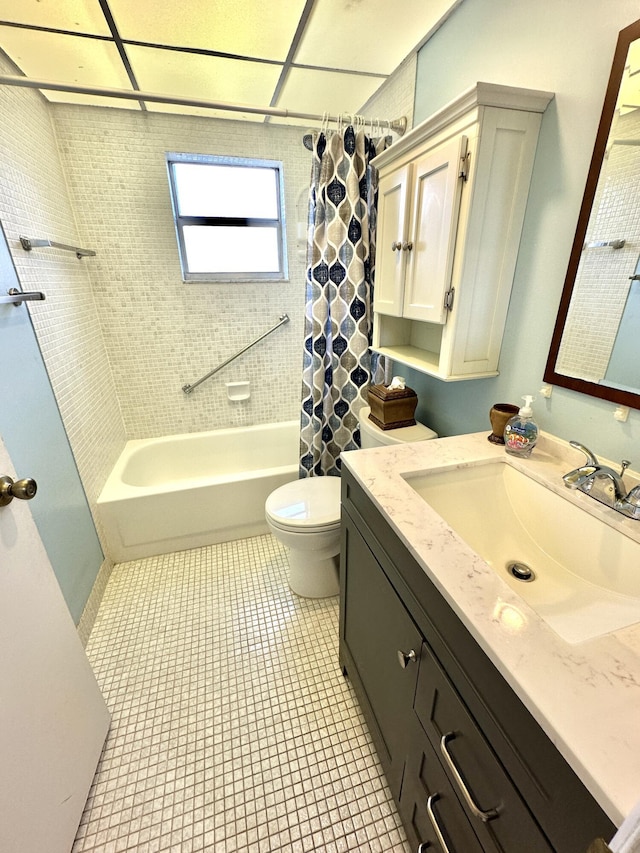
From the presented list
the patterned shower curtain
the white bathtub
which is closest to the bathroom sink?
the patterned shower curtain

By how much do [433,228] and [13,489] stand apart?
139 cm

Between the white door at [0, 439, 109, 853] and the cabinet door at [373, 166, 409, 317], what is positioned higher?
the cabinet door at [373, 166, 409, 317]

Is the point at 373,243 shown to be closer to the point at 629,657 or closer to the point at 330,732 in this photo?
the point at 629,657

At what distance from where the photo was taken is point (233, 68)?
1.59 metres

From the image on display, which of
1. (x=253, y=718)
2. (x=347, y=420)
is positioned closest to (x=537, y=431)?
(x=347, y=420)

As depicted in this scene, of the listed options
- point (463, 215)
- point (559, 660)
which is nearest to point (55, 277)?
point (463, 215)

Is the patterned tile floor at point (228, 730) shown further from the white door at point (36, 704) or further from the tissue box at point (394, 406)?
the tissue box at point (394, 406)

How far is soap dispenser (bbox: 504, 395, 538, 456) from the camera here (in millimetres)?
1043

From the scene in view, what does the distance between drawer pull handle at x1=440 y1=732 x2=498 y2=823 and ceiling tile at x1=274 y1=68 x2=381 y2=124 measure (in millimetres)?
2362

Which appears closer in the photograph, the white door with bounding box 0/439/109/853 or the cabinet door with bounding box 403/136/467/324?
the white door with bounding box 0/439/109/853

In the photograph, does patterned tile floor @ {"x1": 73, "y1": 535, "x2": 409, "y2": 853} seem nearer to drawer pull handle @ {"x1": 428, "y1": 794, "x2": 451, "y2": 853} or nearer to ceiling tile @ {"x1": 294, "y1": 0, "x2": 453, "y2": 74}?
drawer pull handle @ {"x1": 428, "y1": 794, "x2": 451, "y2": 853}

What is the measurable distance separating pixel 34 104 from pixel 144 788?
9.33 ft

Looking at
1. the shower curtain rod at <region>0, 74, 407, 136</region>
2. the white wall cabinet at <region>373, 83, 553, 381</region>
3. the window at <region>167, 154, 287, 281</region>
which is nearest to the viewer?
the white wall cabinet at <region>373, 83, 553, 381</region>

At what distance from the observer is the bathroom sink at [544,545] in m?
0.74
